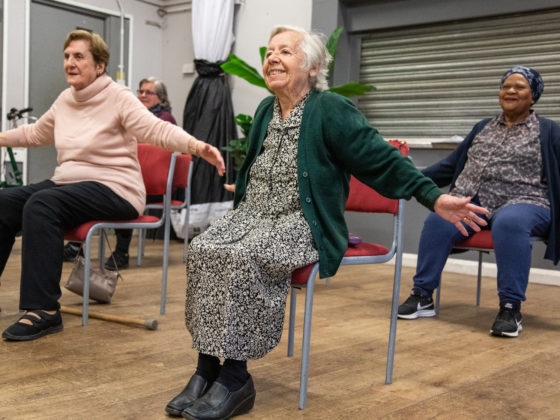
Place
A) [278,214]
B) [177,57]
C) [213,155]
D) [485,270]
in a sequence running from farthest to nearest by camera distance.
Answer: [177,57], [485,270], [213,155], [278,214]

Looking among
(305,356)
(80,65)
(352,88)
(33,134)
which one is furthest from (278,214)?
(352,88)

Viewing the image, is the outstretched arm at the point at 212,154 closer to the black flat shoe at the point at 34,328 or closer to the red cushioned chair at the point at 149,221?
the red cushioned chair at the point at 149,221

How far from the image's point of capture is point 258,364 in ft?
6.94

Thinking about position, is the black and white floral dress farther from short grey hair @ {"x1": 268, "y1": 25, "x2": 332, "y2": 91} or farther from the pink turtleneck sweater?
the pink turtleneck sweater

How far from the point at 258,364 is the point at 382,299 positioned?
4.79ft

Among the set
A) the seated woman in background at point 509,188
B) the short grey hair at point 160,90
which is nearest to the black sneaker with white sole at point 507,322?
the seated woman in background at point 509,188

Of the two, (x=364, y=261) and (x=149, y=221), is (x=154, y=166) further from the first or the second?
(x=364, y=261)

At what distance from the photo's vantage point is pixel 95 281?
2861 millimetres

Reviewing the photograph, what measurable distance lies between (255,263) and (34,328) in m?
1.12

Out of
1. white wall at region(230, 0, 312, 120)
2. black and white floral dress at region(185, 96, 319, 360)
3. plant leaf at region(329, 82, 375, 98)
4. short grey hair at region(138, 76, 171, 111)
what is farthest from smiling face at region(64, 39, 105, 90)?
white wall at region(230, 0, 312, 120)

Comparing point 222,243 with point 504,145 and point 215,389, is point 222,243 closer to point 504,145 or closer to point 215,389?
point 215,389

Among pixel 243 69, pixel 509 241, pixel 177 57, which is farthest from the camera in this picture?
pixel 177 57

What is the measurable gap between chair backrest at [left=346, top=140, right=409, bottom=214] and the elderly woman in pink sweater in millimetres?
648

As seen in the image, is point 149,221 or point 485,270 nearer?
point 149,221
